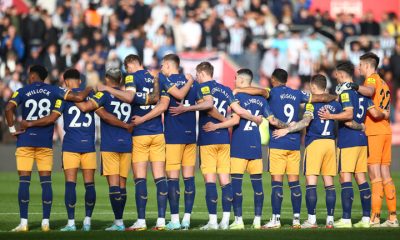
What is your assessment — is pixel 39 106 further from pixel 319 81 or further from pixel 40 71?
pixel 319 81

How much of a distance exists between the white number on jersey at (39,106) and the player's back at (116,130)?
824 mm

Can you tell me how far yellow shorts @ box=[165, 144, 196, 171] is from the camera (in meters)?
19.1

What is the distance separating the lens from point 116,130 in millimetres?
18828

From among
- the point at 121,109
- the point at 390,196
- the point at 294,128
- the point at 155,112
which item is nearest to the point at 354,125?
the point at 294,128

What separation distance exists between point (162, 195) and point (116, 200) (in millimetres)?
712

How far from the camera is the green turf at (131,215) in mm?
17562

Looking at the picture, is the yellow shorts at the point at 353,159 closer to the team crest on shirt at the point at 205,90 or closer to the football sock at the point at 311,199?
the football sock at the point at 311,199

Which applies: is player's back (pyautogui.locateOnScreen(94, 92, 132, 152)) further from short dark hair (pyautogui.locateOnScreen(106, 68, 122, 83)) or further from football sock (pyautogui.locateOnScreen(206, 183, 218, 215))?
football sock (pyautogui.locateOnScreen(206, 183, 218, 215))

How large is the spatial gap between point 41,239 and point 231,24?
71.9 feet

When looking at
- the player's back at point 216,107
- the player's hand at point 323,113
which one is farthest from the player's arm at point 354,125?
the player's back at point 216,107

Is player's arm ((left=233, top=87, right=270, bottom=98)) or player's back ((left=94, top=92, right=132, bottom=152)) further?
player's arm ((left=233, top=87, right=270, bottom=98))

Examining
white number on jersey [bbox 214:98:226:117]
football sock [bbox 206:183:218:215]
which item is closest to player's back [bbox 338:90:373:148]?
white number on jersey [bbox 214:98:226:117]

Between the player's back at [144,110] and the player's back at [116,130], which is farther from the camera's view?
the player's back at [144,110]

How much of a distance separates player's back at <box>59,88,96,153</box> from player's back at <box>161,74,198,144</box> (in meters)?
1.19
